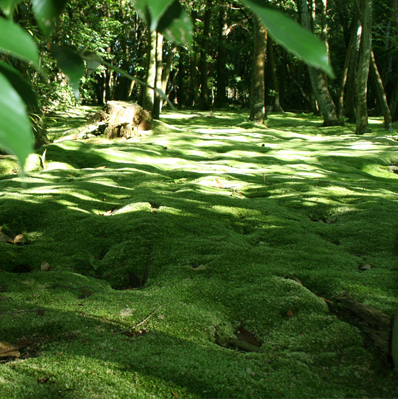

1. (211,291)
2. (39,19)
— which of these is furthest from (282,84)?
(39,19)

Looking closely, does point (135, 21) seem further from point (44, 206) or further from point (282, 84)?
point (44, 206)

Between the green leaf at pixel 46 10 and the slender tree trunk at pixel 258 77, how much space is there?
11.0 m

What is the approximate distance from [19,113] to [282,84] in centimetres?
2449

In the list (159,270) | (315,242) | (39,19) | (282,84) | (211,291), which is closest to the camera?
(39,19)

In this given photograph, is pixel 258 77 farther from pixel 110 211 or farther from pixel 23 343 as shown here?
pixel 23 343

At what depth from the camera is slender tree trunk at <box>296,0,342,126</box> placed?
36.8 feet

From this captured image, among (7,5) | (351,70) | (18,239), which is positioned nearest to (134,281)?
(18,239)

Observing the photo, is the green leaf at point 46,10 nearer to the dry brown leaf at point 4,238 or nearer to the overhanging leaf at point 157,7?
the overhanging leaf at point 157,7

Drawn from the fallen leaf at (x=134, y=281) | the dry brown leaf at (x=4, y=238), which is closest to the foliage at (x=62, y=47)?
the fallen leaf at (x=134, y=281)

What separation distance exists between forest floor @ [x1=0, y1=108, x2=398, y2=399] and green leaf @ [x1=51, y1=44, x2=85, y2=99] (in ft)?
2.13

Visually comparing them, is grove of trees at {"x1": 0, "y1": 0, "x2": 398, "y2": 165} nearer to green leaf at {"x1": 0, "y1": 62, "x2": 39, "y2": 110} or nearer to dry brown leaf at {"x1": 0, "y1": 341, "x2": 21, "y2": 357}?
green leaf at {"x1": 0, "y1": 62, "x2": 39, "y2": 110}

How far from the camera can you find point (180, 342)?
1809 mm

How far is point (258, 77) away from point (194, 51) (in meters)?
2.63

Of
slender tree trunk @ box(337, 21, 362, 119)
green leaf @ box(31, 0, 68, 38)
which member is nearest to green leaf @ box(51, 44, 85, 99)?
green leaf @ box(31, 0, 68, 38)
